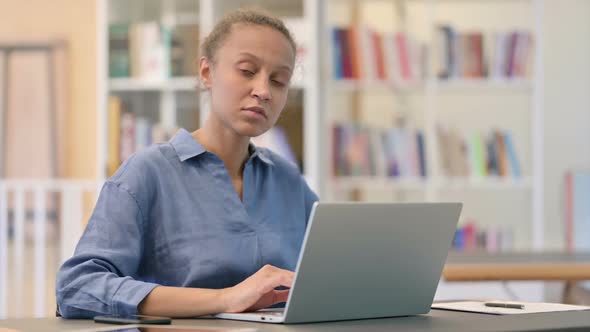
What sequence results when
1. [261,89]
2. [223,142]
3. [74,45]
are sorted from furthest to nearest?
1. [74,45]
2. [223,142]
3. [261,89]

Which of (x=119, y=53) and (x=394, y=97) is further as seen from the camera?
(x=394, y=97)

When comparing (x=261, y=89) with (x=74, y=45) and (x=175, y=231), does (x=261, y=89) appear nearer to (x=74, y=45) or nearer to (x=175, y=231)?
(x=175, y=231)

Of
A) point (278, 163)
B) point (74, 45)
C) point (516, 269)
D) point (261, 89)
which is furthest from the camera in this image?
point (74, 45)

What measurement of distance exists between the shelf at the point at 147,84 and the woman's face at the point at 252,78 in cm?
256

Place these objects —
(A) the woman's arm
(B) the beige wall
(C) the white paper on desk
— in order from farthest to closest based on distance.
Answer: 1. (B) the beige wall
2. (C) the white paper on desk
3. (A) the woman's arm

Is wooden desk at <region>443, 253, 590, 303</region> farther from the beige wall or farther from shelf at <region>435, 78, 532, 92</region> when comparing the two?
the beige wall

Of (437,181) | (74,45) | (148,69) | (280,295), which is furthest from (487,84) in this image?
(280,295)

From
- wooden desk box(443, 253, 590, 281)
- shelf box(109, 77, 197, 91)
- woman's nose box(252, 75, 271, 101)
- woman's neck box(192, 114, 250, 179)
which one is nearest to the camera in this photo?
woman's nose box(252, 75, 271, 101)

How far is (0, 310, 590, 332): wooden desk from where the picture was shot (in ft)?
4.43

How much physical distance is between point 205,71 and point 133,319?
586 mm

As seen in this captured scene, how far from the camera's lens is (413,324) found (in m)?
1.43

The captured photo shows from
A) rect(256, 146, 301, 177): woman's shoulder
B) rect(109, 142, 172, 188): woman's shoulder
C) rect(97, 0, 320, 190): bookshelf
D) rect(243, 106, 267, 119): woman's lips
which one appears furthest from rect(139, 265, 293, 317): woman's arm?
rect(97, 0, 320, 190): bookshelf

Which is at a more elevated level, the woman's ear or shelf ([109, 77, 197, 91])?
shelf ([109, 77, 197, 91])

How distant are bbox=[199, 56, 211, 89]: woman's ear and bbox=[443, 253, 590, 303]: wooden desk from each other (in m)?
1.31
